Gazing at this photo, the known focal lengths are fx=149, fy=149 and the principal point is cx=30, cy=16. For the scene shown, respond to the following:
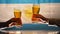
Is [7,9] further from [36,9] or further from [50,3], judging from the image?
[50,3]

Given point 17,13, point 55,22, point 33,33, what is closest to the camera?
point 33,33

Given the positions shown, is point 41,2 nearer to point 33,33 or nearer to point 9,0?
point 9,0

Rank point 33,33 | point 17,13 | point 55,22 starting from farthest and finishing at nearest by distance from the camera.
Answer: point 55,22, point 17,13, point 33,33

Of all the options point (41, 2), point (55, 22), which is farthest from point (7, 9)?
point (55, 22)

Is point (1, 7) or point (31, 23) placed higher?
point (1, 7)

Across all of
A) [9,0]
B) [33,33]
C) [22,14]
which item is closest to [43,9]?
[22,14]

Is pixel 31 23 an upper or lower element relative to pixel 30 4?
lower

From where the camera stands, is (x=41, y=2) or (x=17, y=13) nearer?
(x=17, y=13)
